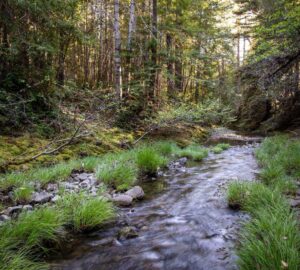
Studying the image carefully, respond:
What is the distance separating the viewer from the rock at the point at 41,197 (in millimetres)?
4855

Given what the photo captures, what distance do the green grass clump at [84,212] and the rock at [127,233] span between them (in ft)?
1.32

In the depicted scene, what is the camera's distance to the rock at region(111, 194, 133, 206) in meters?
5.28

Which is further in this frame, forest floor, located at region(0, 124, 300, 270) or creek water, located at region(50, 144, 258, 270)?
creek water, located at region(50, 144, 258, 270)

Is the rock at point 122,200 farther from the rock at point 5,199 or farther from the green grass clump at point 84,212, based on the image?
the rock at point 5,199

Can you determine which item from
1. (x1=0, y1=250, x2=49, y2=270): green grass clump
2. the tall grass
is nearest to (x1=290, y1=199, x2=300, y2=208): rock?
the tall grass

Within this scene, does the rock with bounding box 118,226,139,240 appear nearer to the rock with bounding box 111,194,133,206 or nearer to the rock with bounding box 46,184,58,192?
the rock with bounding box 111,194,133,206

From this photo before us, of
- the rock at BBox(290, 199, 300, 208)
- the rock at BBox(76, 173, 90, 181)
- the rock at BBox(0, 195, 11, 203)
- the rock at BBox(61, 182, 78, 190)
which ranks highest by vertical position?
the rock at BBox(290, 199, 300, 208)

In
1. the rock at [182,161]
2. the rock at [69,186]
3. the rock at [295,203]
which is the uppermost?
the rock at [295,203]

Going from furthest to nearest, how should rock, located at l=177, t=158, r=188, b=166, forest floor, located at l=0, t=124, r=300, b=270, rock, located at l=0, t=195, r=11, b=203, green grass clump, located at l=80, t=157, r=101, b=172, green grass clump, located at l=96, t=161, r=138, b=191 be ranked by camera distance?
A: 1. rock, located at l=177, t=158, r=188, b=166
2. green grass clump, located at l=80, t=157, r=101, b=172
3. green grass clump, located at l=96, t=161, r=138, b=191
4. rock, located at l=0, t=195, r=11, b=203
5. forest floor, located at l=0, t=124, r=300, b=270

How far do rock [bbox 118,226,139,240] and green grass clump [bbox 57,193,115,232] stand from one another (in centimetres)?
40

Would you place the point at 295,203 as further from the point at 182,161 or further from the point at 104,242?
the point at 182,161

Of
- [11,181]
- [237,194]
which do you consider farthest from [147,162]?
[11,181]

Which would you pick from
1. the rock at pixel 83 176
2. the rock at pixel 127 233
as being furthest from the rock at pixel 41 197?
the rock at pixel 127 233

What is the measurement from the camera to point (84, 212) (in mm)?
4117
